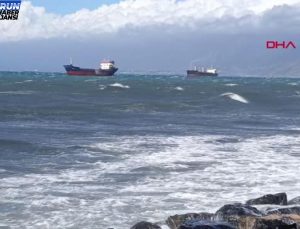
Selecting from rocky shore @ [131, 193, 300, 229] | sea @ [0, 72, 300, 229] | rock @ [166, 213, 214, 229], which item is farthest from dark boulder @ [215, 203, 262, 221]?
sea @ [0, 72, 300, 229]

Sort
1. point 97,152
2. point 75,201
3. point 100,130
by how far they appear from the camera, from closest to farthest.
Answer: point 75,201 → point 97,152 → point 100,130

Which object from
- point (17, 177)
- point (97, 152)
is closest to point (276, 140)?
point (97, 152)

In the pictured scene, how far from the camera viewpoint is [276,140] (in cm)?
2567

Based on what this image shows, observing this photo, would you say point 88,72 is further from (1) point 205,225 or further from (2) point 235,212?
(1) point 205,225

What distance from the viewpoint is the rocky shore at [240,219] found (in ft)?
31.7

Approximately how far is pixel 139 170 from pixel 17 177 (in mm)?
3994

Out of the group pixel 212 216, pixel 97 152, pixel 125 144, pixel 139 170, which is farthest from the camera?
pixel 125 144

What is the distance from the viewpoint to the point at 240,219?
1029cm

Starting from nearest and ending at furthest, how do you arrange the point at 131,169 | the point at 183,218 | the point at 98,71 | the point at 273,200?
1. the point at 183,218
2. the point at 273,200
3. the point at 131,169
4. the point at 98,71

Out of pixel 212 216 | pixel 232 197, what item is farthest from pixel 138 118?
pixel 212 216

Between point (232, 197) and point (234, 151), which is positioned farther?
point (234, 151)

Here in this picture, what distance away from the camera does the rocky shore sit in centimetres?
966

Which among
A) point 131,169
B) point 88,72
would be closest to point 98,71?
point 88,72

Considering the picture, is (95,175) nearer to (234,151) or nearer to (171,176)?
(171,176)
